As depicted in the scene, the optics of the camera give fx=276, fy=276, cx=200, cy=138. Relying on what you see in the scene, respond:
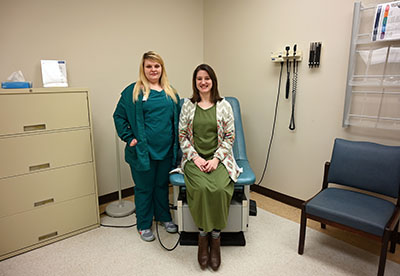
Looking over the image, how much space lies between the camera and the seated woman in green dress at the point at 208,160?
185 centimetres

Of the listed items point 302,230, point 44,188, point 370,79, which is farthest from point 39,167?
point 370,79

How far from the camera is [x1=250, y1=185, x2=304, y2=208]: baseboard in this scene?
2.65 meters

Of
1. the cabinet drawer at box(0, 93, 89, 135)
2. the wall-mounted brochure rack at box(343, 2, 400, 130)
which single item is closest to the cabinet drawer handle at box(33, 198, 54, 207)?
the cabinet drawer at box(0, 93, 89, 135)

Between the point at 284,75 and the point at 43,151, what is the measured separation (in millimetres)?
2108

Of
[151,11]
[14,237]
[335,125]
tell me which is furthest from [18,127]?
[335,125]

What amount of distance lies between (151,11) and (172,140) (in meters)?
1.51

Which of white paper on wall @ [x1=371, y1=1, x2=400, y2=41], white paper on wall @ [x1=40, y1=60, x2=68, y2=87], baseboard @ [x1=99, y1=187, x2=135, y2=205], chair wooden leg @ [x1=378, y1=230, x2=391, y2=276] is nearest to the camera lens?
chair wooden leg @ [x1=378, y1=230, x2=391, y2=276]

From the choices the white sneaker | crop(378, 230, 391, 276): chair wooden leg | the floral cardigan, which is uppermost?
the floral cardigan

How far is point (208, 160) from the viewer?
6.86ft

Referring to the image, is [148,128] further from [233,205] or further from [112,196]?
[112,196]

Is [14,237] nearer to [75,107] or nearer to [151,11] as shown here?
[75,107]

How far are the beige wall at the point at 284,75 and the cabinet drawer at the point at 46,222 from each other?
1703 mm

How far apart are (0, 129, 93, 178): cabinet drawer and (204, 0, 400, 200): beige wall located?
1655mm

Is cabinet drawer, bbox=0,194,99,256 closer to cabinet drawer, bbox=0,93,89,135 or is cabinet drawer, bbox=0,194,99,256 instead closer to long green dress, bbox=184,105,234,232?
cabinet drawer, bbox=0,93,89,135
